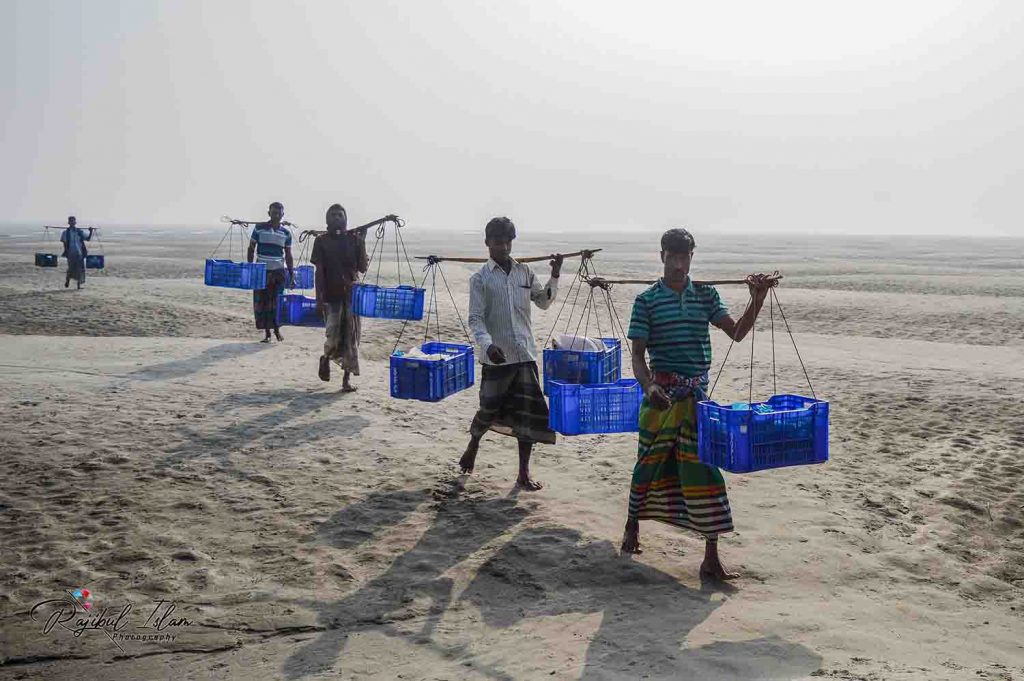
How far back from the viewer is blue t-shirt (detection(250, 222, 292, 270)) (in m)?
12.1

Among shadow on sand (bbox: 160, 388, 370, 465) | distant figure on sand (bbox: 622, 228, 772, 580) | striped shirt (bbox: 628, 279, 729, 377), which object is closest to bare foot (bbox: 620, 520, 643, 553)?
distant figure on sand (bbox: 622, 228, 772, 580)

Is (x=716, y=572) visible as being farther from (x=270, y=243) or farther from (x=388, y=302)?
(x=270, y=243)

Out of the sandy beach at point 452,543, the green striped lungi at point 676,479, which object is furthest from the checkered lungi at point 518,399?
the green striped lungi at point 676,479

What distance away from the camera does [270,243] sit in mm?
12125

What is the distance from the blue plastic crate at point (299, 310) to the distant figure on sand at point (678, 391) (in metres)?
7.87

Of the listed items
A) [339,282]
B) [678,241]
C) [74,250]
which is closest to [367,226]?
[339,282]

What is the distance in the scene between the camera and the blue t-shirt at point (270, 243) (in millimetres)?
12070

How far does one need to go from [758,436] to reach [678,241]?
1.20m

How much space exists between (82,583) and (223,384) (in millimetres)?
5222

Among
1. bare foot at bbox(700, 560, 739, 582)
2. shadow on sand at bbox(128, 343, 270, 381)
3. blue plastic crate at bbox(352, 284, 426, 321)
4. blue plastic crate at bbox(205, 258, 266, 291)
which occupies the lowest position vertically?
bare foot at bbox(700, 560, 739, 582)

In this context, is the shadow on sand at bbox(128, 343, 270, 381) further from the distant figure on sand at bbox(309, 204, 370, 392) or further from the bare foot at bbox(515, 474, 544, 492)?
the bare foot at bbox(515, 474, 544, 492)

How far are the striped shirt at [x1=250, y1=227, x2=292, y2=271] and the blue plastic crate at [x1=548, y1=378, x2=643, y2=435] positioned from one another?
7.36m
